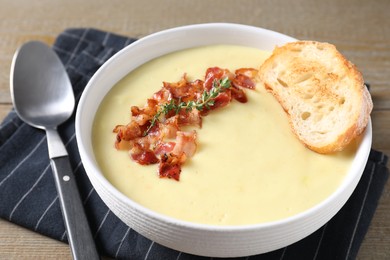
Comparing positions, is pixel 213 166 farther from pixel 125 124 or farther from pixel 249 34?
pixel 249 34

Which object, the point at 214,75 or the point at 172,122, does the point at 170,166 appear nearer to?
the point at 172,122

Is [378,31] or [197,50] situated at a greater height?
[197,50]

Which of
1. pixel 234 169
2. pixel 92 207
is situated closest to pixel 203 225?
pixel 234 169

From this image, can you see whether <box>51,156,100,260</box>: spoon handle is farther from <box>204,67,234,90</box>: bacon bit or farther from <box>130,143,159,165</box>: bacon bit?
<box>204,67,234,90</box>: bacon bit

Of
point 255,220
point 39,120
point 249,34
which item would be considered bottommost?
point 39,120

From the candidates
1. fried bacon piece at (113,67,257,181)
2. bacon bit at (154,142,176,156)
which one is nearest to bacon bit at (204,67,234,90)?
fried bacon piece at (113,67,257,181)

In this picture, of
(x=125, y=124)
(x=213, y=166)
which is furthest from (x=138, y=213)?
(x=125, y=124)
